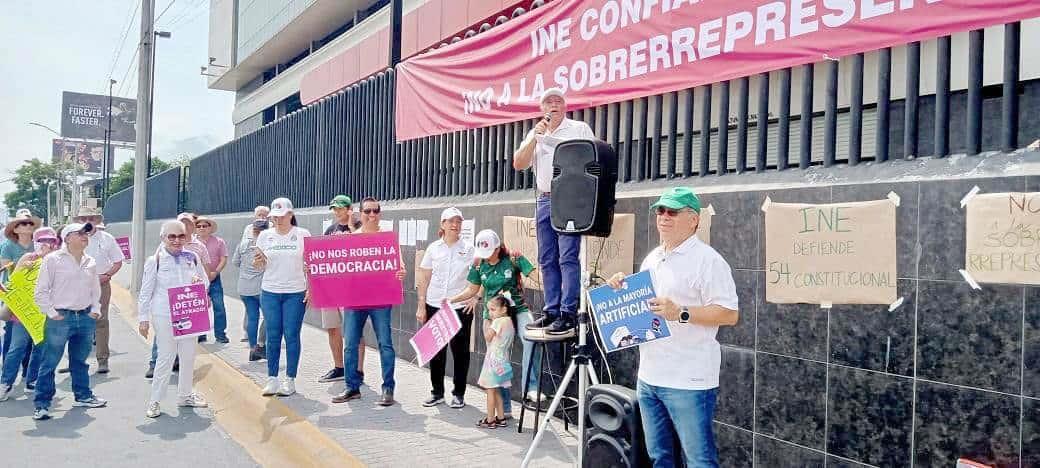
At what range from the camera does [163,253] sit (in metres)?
7.32

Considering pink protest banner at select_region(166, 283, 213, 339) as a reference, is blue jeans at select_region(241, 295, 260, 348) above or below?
below

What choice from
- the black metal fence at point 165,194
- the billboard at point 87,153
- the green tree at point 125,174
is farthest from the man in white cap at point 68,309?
the billboard at point 87,153

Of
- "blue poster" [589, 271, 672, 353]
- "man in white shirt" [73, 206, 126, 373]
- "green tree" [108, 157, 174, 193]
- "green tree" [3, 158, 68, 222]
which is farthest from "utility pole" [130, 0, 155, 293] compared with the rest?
"green tree" [3, 158, 68, 222]

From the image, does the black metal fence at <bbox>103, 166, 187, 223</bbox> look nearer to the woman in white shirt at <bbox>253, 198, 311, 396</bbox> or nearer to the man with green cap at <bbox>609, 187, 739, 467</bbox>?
the woman in white shirt at <bbox>253, 198, 311, 396</bbox>

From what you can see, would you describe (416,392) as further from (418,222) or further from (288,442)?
(418,222)

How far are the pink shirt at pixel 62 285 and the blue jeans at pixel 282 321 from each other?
1656mm

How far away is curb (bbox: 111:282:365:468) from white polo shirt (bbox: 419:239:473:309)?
1.65 m

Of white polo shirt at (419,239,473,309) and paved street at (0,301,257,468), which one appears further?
white polo shirt at (419,239,473,309)

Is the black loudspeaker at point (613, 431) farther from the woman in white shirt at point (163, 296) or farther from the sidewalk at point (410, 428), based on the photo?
the woman in white shirt at point (163, 296)

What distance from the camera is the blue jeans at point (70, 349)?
279 inches

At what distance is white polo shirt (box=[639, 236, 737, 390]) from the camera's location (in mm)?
3721

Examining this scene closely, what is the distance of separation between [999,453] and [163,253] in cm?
683

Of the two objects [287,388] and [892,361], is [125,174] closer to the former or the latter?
[287,388]

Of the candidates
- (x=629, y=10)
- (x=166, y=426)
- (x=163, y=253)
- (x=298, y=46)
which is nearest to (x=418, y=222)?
(x=163, y=253)
